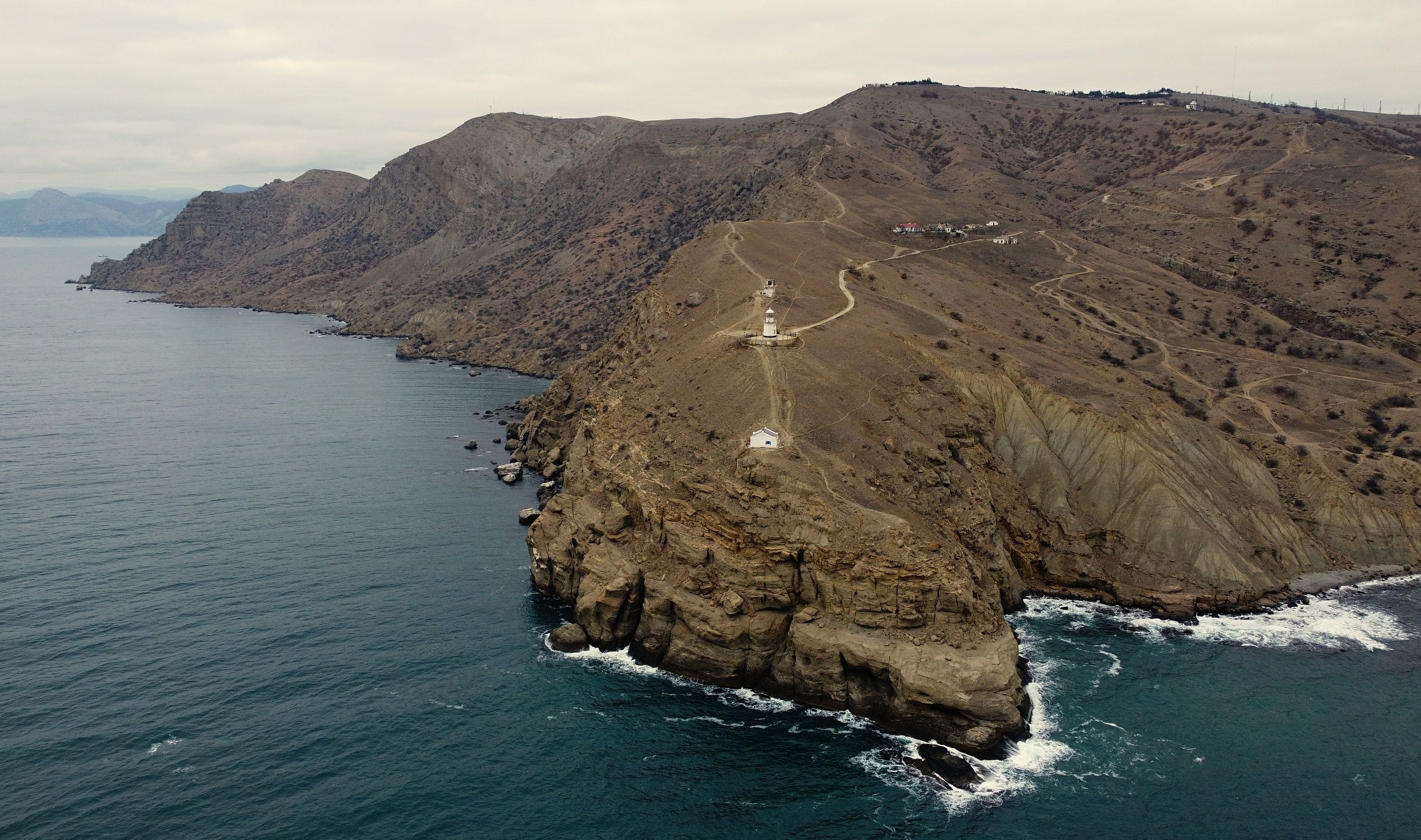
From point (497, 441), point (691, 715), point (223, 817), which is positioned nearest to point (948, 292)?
point (497, 441)

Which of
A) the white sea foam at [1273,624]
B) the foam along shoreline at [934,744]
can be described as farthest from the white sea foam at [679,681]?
the white sea foam at [1273,624]

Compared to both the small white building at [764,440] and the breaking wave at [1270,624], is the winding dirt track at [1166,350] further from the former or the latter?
the small white building at [764,440]

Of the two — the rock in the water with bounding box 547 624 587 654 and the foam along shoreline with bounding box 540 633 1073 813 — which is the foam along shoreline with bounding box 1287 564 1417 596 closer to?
the foam along shoreline with bounding box 540 633 1073 813

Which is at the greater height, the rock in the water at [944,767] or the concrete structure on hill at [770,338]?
the concrete structure on hill at [770,338]

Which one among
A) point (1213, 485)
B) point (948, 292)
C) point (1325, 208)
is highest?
point (1325, 208)

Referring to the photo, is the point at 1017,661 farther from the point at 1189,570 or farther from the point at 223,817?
the point at 223,817

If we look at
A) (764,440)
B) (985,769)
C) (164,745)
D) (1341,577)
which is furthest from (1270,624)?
(164,745)
